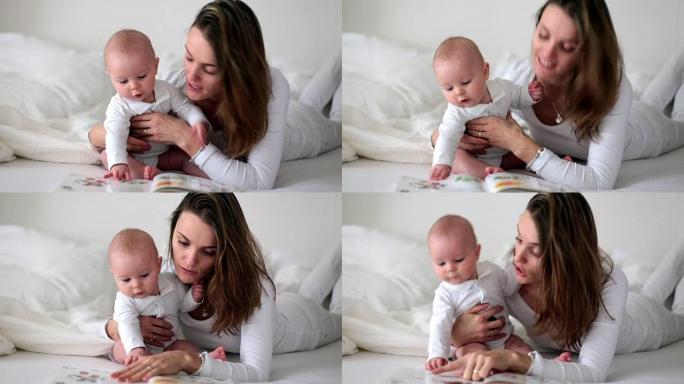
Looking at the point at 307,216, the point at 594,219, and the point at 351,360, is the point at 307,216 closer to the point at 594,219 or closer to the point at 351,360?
the point at 351,360

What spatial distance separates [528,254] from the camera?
6.15 ft

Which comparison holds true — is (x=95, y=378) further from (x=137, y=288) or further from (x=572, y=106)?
(x=572, y=106)

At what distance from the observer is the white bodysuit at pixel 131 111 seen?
5.77ft

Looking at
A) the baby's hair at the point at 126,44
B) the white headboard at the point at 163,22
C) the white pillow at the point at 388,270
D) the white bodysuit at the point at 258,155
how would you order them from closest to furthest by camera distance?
the baby's hair at the point at 126,44
the white bodysuit at the point at 258,155
the white headboard at the point at 163,22
the white pillow at the point at 388,270

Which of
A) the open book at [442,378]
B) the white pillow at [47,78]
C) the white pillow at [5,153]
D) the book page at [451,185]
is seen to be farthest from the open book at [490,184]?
the white pillow at [5,153]

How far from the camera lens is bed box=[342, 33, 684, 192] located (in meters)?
1.90

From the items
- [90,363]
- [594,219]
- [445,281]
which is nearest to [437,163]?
[445,281]

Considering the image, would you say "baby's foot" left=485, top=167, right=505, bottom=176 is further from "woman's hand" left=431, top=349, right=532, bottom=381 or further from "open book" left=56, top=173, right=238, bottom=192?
"open book" left=56, top=173, right=238, bottom=192

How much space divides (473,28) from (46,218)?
2.83ft

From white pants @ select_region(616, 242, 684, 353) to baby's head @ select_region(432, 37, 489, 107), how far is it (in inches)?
21.1

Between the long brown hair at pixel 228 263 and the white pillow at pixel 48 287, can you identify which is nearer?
the long brown hair at pixel 228 263

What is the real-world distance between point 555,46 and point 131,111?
2.33 ft

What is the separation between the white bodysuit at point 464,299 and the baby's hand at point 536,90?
30 cm

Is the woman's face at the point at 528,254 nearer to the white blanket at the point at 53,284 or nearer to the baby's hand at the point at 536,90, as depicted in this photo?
the baby's hand at the point at 536,90
